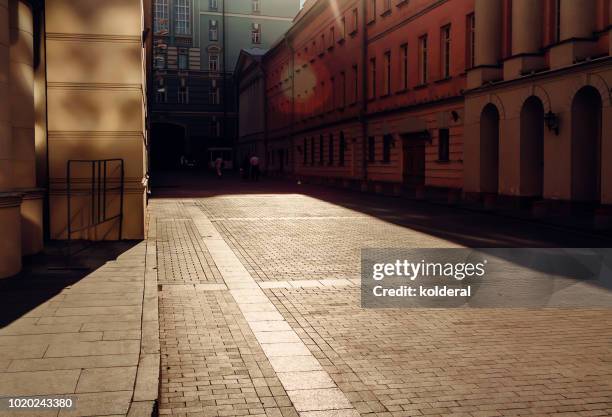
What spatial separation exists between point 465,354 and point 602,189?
48.4ft

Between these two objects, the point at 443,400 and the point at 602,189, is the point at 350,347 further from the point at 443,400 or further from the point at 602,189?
the point at 602,189

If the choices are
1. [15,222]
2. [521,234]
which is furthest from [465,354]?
[521,234]

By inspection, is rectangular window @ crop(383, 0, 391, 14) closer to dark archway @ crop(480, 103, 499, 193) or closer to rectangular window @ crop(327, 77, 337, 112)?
rectangular window @ crop(327, 77, 337, 112)

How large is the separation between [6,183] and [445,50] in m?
23.6

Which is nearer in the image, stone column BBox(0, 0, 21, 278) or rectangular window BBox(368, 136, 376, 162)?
stone column BBox(0, 0, 21, 278)

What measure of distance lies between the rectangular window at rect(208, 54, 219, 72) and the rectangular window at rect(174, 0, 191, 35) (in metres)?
3.66

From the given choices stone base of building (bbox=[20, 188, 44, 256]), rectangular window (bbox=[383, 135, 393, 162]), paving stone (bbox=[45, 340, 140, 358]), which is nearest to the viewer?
paving stone (bbox=[45, 340, 140, 358])

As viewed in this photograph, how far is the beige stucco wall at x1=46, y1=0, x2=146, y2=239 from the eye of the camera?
13.3 meters

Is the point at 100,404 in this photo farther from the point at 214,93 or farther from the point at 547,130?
the point at 214,93

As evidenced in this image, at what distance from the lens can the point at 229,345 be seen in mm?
6535

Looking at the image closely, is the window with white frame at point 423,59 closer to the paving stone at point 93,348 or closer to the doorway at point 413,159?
the doorway at point 413,159

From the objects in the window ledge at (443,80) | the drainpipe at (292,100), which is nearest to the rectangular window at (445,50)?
the window ledge at (443,80)

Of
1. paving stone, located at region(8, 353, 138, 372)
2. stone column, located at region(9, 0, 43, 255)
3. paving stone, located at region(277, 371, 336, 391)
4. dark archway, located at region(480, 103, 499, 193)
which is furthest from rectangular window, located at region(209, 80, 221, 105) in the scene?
paving stone, located at region(277, 371, 336, 391)

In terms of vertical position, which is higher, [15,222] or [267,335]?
[15,222]
